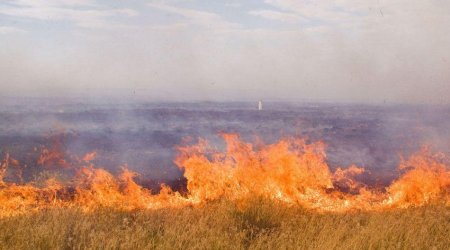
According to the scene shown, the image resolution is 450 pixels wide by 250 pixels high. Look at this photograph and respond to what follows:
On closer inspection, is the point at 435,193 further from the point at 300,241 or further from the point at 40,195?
the point at 40,195

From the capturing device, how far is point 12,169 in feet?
48.1

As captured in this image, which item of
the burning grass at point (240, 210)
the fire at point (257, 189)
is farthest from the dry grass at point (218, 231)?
the fire at point (257, 189)

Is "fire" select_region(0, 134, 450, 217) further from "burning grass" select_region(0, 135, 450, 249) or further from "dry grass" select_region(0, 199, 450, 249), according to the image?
"dry grass" select_region(0, 199, 450, 249)

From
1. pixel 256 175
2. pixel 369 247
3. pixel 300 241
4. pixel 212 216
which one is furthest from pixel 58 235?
pixel 256 175

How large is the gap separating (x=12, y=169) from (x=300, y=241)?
12740mm

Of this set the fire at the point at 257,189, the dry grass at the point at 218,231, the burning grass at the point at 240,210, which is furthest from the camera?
the fire at the point at 257,189

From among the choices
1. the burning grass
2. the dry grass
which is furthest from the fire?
the dry grass

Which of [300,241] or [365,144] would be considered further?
[365,144]

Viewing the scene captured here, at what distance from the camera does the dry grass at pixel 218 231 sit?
5.37 meters

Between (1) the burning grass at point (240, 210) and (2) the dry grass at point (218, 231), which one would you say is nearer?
(2) the dry grass at point (218, 231)

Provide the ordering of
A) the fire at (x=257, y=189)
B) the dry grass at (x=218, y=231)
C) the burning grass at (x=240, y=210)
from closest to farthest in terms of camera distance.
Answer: the dry grass at (x=218, y=231) → the burning grass at (x=240, y=210) → the fire at (x=257, y=189)

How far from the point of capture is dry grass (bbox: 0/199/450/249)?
17.6 feet

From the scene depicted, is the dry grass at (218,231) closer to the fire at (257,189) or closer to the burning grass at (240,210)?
the burning grass at (240,210)

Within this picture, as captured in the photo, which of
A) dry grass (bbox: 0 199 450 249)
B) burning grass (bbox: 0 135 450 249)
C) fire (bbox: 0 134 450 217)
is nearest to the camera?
dry grass (bbox: 0 199 450 249)
